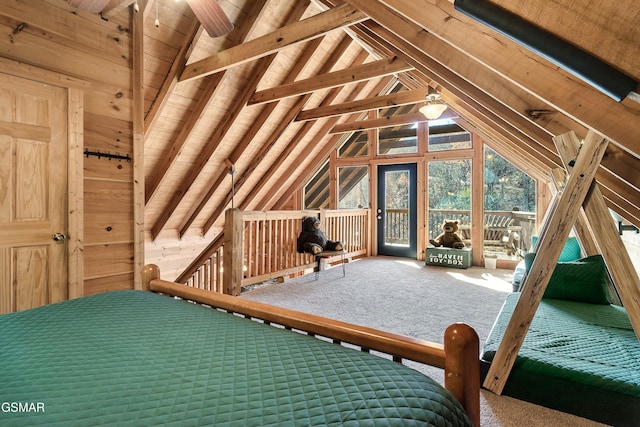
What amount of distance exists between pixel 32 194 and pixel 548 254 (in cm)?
332

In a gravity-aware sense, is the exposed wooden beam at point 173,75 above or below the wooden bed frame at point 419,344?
above

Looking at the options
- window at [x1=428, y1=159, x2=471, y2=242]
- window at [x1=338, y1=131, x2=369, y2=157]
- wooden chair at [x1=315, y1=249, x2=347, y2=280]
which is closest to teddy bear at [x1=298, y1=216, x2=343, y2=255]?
wooden chair at [x1=315, y1=249, x2=347, y2=280]

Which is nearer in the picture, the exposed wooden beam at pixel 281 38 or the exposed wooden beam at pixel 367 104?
the exposed wooden beam at pixel 281 38

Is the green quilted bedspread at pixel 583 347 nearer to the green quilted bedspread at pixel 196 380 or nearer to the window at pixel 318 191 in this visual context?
the green quilted bedspread at pixel 196 380

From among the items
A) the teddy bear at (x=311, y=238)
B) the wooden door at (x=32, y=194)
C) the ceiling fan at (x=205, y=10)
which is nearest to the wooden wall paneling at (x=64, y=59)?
the wooden door at (x=32, y=194)

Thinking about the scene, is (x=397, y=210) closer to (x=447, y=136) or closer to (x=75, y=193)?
(x=447, y=136)

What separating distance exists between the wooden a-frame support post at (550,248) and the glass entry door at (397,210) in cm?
484

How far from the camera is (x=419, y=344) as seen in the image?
3.51ft

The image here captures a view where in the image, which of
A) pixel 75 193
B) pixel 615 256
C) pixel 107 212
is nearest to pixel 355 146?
pixel 107 212

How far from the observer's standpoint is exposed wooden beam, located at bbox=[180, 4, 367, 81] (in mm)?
2567

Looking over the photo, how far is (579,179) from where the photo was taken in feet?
5.24

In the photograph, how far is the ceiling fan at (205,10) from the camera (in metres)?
1.98

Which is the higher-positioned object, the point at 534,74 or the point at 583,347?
the point at 534,74

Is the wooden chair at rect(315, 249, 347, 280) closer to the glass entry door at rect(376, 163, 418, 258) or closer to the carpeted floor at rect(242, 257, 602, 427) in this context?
the carpeted floor at rect(242, 257, 602, 427)
